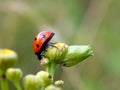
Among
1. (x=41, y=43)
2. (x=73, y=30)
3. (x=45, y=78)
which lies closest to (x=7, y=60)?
(x=45, y=78)

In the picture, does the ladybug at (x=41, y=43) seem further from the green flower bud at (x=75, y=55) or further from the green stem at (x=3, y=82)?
the green stem at (x=3, y=82)

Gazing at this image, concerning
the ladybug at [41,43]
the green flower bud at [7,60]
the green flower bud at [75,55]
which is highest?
the ladybug at [41,43]

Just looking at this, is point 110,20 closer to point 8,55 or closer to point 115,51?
point 115,51

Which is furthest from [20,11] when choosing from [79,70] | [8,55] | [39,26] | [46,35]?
[8,55]

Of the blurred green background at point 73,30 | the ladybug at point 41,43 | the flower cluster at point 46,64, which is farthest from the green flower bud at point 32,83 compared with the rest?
the blurred green background at point 73,30

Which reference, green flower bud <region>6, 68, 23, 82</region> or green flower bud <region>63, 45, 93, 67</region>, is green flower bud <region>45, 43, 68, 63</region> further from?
green flower bud <region>6, 68, 23, 82</region>

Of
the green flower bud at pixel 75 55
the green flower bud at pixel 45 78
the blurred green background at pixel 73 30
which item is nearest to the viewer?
the green flower bud at pixel 45 78

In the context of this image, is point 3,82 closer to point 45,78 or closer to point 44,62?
point 45,78

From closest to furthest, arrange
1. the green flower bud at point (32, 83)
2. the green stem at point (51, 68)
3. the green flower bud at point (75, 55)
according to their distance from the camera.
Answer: the green flower bud at point (32, 83) < the green stem at point (51, 68) < the green flower bud at point (75, 55)
